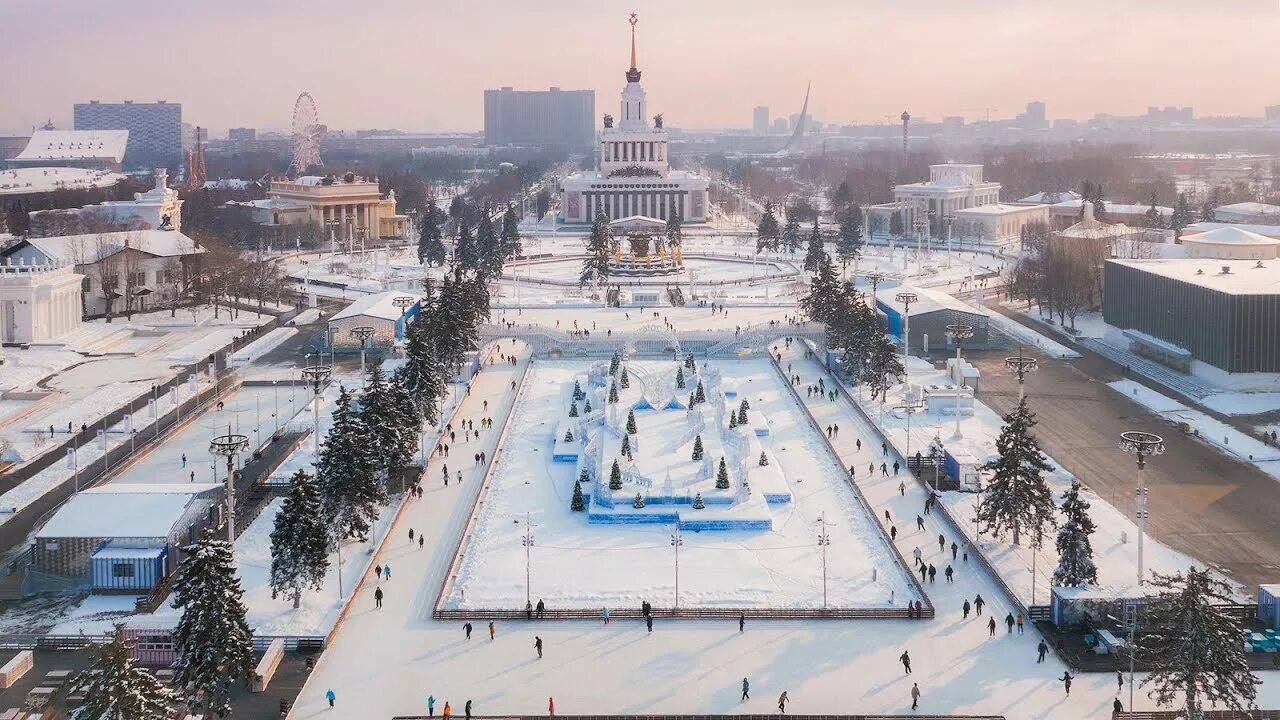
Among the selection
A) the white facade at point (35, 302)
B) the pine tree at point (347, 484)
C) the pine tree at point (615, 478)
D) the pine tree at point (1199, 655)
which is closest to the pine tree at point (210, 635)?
the pine tree at point (347, 484)

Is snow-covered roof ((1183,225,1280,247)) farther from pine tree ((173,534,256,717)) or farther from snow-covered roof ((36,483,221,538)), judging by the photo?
pine tree ((173,534,256,717))

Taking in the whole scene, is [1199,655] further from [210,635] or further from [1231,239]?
[1231,239]

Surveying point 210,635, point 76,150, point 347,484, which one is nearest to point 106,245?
point 347,484

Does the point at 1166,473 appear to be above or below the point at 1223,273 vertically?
below

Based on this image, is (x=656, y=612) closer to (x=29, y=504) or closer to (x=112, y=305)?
(x=29, y=504)

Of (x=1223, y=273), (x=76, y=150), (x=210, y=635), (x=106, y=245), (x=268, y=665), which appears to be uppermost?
(x=76, y=150)

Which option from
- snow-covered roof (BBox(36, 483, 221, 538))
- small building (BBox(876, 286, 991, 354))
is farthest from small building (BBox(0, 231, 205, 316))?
small building (BBox(876, 286, 991, 354))

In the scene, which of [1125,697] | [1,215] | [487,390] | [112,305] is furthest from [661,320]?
[1,215]
